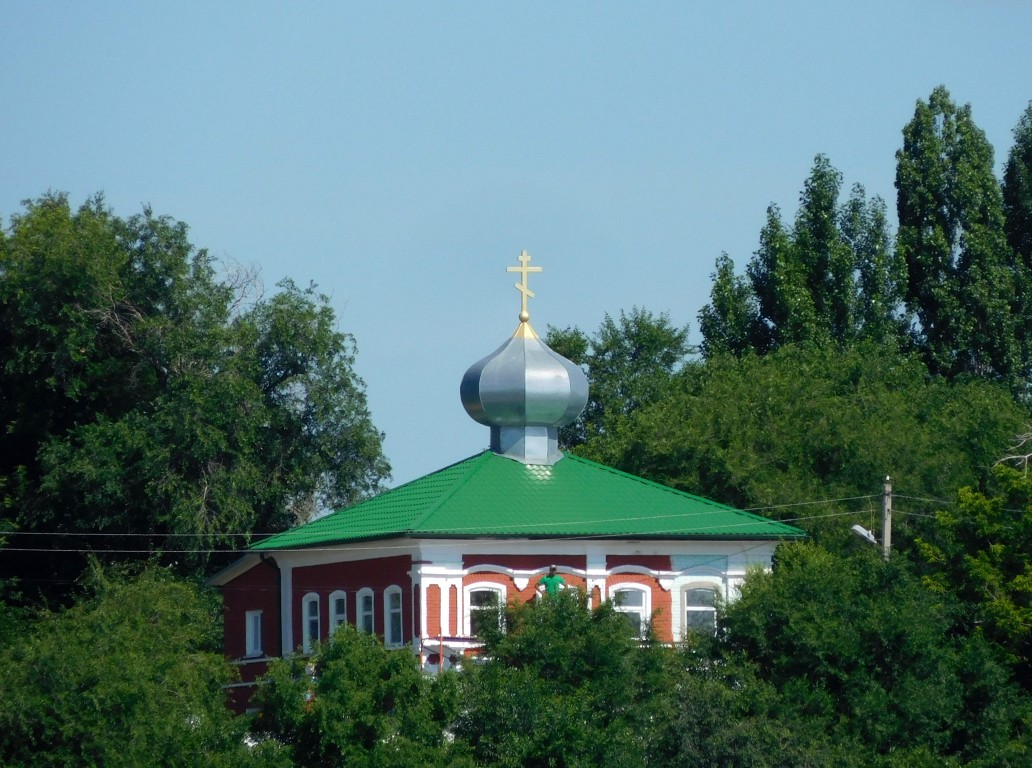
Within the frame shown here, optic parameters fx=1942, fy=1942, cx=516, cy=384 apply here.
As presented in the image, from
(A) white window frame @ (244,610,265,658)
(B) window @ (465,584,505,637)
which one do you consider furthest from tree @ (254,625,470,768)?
(A) white window frame @ (244,610,265,658)

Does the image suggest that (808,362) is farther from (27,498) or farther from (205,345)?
(27,498)

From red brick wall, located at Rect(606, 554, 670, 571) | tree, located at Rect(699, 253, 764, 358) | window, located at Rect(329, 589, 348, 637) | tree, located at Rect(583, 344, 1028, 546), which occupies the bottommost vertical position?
window, located at Rect(329, 589, 348, 637)

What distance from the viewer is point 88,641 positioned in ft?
94.2

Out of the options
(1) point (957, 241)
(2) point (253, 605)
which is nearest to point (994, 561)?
(2) point (253, 605)

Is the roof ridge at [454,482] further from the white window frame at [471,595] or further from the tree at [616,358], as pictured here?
the tree at [616,358]

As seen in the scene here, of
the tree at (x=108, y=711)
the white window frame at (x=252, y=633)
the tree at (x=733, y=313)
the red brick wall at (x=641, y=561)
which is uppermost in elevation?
the tree at (x=733, y=313)

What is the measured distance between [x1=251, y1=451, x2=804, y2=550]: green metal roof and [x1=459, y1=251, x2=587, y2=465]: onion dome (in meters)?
0.43

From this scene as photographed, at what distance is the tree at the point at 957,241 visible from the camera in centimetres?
4947

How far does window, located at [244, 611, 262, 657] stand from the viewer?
3859cm

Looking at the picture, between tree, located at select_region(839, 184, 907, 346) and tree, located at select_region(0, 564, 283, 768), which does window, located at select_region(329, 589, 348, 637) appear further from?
tree, located at select_region(839, 184, 907, 346)

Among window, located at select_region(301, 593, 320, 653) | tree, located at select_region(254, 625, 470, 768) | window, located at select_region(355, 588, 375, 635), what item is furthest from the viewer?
window, located at select_region(301, 593, 320, 653)

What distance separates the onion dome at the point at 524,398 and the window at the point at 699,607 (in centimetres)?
401

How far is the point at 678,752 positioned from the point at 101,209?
25175mm

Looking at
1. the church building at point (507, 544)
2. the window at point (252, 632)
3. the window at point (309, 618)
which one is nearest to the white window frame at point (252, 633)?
the window at point (252, 632)
